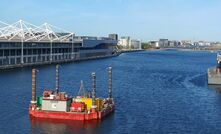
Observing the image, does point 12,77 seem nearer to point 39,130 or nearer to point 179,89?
point 179,89

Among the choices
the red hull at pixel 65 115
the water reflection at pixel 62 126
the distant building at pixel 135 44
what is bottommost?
the water reflection at pixel 62 126

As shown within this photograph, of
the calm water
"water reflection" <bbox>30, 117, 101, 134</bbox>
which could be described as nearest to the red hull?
"water reflection" <bbox>30, 117, 101, 134</bbox>

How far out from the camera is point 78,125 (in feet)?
67.5

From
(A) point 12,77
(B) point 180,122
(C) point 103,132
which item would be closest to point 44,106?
(C) point 103,132

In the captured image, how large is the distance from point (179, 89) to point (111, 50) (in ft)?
221

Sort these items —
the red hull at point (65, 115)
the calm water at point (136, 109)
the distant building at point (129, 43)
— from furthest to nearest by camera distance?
the distant building at point (129, 43), the red hull at point (65, 115), the calm water at point (136, 109)

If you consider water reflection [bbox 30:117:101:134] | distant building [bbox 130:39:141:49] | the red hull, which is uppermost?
distant building [bbox 130:39:141:49]

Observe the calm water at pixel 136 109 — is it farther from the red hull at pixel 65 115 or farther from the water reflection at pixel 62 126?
the red hull at pixel 65 115

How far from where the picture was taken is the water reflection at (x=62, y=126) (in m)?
19.6

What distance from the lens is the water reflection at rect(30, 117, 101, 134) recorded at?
19609mm

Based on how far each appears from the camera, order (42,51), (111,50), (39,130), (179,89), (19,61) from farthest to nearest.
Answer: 1. (111,50)
2. (42,51)
3. (19,61)
4. (179,89)
5. (39,130)

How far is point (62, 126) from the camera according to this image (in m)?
20.3

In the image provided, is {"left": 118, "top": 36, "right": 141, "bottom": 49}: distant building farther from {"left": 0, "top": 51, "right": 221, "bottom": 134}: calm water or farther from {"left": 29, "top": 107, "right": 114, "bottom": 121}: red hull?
{"left": 29, "top": 107, "right": 114, "bottom": 121}: red hull

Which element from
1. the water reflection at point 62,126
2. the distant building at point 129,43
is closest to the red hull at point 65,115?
the water reflection at point 62,126
